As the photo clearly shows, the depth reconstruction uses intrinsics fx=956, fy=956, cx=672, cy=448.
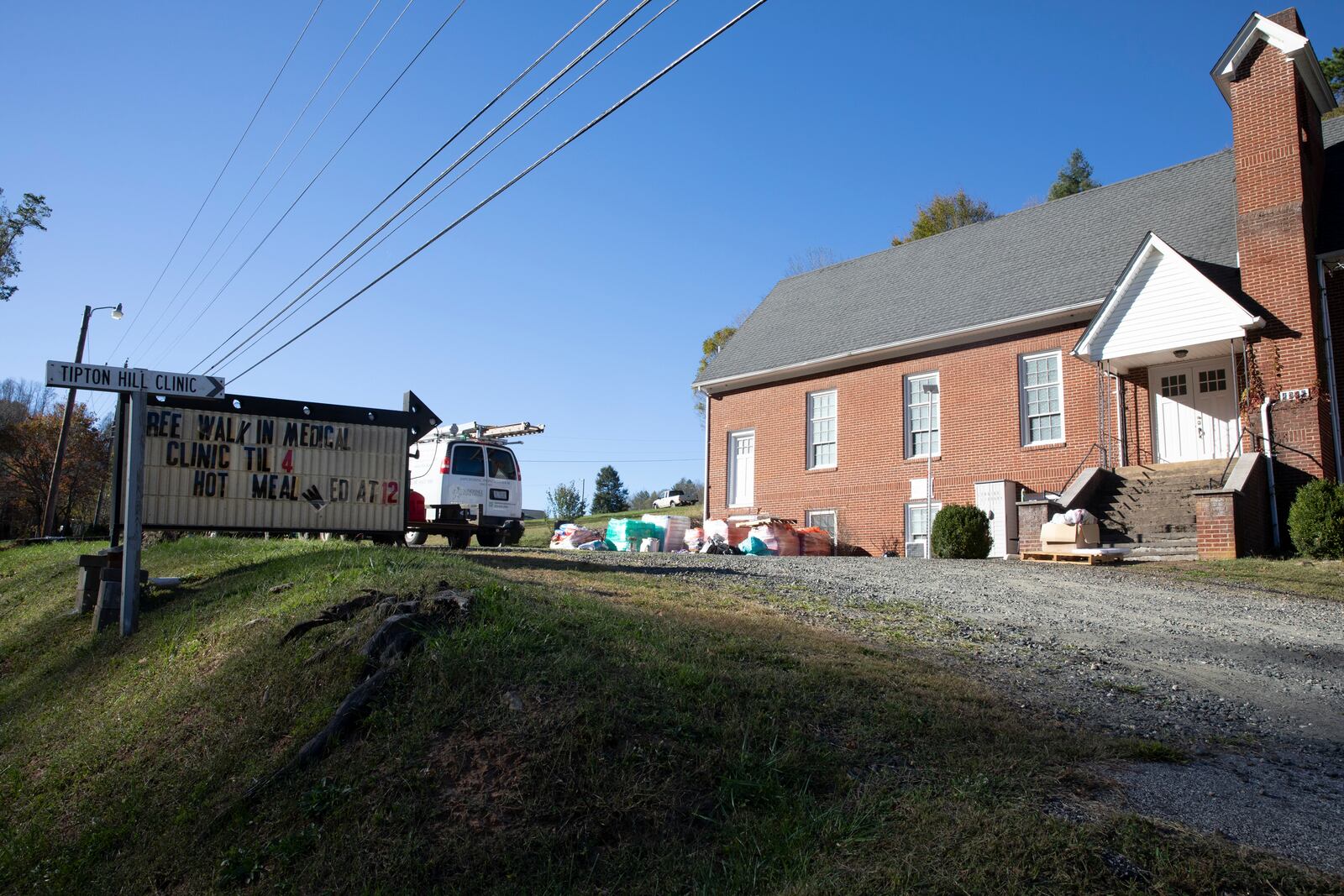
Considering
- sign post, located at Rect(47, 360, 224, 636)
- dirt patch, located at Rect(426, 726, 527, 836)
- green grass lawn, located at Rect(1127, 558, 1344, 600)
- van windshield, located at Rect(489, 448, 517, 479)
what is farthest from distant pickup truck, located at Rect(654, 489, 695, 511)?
dirt patch, located at Rect(426, 726, 527, 836)

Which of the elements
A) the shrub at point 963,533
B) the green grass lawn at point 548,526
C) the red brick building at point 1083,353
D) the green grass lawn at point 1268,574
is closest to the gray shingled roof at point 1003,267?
the red brick building at point 1083,353

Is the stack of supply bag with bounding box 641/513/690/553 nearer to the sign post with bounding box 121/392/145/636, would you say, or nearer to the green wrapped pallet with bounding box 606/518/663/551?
the green wrapped pallet with bounding box 606/518/663/551

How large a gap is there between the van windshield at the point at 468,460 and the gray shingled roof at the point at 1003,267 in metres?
9.66

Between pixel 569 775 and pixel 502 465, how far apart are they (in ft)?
54.7

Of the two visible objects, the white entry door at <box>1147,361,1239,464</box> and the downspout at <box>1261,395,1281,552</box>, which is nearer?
the downspout at <box>1261,395,1281,552</box>

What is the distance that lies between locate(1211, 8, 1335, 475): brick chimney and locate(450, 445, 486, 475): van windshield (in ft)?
49.9

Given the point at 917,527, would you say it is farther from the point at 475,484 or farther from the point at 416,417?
the point at 416,417

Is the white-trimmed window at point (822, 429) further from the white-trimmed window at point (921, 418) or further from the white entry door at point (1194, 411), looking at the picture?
the white entry door at point (1194, 411)

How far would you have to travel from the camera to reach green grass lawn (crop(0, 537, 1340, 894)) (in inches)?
158

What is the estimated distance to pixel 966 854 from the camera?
385cm

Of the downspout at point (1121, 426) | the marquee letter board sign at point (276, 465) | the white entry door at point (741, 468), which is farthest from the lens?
the white entry door at point (741, 468)

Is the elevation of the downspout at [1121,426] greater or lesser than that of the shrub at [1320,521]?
greater

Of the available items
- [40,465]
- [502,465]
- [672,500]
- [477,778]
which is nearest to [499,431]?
[502,465]

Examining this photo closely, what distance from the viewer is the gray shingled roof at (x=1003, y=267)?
67.4ft
